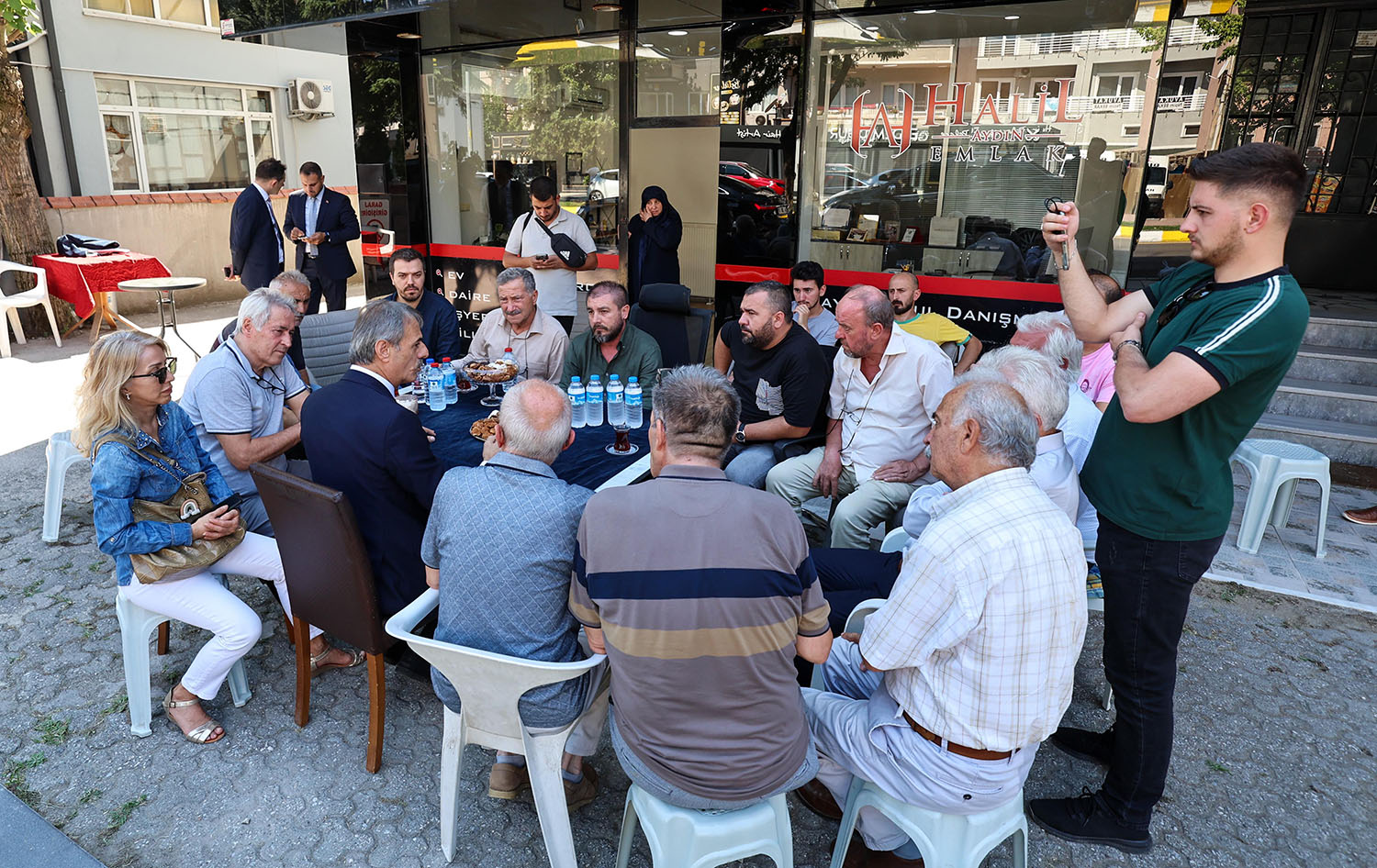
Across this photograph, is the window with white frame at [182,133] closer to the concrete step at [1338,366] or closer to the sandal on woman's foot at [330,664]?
the sandal on woman's foot at [330,664]

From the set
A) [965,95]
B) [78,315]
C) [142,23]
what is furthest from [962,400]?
[142,23]

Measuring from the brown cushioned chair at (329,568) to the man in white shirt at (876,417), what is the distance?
1.95 metres

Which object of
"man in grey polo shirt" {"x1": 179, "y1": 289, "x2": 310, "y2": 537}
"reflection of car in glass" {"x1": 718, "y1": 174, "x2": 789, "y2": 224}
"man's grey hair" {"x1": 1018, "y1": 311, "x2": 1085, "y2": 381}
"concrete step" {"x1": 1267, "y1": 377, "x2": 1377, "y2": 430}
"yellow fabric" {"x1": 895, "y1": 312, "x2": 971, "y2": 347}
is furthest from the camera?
"reflection of car in glass" {"x1": 718, "y1": 174, "x2": 789, "y2": 224}

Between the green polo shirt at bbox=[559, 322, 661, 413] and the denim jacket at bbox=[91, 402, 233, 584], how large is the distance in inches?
77.4

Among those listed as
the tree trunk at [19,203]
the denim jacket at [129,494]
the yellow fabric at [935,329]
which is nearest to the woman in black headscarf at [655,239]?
the yellow fabric at [935,329]

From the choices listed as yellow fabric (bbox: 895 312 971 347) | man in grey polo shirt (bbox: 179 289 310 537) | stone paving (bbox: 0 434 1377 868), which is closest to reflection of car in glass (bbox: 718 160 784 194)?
yellow fabric (bbox: 895 312 971 347)

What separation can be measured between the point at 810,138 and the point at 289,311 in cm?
473

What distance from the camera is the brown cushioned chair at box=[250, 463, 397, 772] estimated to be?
8.09ft

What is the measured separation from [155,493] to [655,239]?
15.9 feet

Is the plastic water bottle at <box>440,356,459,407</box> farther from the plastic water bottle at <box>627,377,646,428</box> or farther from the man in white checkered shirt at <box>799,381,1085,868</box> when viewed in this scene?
the man in white checkered shirt at <box>799,381,1085,868</box>

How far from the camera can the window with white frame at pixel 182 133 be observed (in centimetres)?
→ 1114

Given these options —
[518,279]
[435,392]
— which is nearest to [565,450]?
[435,392]

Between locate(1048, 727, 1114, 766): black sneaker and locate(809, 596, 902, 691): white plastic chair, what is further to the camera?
locate(1048, 727, 1114, 766): black sneaker

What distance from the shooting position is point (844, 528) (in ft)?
11.9
